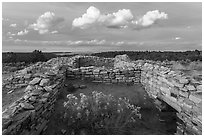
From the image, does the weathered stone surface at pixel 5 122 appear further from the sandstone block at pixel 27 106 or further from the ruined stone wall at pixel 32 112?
the sandstone block at pixel 27 106

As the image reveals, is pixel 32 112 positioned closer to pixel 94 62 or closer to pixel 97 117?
pixel 97 117

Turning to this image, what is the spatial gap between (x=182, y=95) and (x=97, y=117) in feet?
9.06

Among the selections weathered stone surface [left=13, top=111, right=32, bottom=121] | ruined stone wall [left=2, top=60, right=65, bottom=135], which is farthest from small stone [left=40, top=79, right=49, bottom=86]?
weathered stone surface [left=13, top=111, right=32, bottom=121]

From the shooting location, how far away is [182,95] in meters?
6.25

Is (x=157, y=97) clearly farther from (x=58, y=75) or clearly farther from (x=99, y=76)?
(x=58, y=75)

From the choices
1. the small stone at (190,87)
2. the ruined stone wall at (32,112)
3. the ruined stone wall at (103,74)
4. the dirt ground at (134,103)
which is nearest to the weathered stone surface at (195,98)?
the small stone at (190,87)

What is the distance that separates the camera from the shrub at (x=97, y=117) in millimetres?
5207

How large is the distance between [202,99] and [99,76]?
475 cm

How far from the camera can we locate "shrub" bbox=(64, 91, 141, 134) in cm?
521

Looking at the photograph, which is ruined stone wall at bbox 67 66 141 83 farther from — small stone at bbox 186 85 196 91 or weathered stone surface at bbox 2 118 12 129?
weathered stone surface at bbox 2 118 12 129

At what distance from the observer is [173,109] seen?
7086 millimetres

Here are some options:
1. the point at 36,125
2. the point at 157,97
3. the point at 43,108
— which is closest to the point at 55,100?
the point at 43,108

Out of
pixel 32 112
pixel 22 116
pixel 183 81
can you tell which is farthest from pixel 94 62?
pixel 22 116

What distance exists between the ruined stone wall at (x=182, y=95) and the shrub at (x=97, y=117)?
5.35 feet
